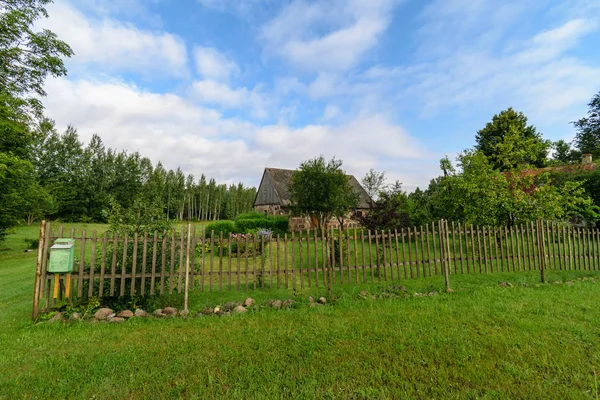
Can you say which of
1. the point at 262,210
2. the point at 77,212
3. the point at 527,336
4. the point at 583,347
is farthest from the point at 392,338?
the point at 77,212

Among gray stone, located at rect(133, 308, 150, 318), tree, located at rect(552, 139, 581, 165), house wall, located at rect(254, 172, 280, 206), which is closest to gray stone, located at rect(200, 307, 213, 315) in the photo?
gray stone, located at rect(133, 308, 150, 318)

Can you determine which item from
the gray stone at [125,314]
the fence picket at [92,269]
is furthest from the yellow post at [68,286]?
the gray stone at [125,314]

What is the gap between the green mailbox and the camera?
4297mm

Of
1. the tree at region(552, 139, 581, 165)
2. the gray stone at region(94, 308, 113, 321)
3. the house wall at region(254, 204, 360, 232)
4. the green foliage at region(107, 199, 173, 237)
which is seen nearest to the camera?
the gray stone at region(94, 308, 113, 321)

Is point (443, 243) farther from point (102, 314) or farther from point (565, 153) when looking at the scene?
point (565, 153)

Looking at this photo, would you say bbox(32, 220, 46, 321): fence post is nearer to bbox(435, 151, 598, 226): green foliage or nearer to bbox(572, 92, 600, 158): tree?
bbox(435, 151, 598, 226): green foliage

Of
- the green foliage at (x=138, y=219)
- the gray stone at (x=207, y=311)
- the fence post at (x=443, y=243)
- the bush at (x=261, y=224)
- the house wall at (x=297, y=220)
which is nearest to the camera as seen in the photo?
the gray stone at (x=207, y=311)

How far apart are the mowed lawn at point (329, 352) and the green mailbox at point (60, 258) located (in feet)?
2.90

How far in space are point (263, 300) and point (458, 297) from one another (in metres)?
4.05

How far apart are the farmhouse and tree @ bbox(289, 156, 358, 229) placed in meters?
2.83

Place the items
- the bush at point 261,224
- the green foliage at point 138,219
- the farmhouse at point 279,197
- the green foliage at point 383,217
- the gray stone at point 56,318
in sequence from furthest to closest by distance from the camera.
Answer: the farmhouse at point 279,197
the bush at point 261,224
the green foliage at point 383,217
the green foliage at point 138,219
the gray stone at point 56,318

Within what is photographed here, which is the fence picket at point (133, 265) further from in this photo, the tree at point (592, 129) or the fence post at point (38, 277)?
Answer: the tree at point (592, 129)

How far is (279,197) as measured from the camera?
25000 millimetres

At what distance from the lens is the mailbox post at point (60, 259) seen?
14.1 feet
